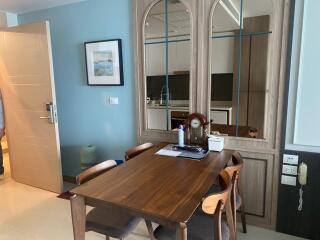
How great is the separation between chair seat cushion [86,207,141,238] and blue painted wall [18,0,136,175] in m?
1.20

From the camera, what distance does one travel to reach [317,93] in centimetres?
187

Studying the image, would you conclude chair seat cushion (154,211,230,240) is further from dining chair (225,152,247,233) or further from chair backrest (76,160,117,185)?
chair backrest (76,160,117,185)

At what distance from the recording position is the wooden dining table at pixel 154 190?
3.90 feet

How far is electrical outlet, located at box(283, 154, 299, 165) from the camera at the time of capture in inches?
79.0

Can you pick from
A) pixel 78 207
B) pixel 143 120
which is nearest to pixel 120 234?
pixel 78 207

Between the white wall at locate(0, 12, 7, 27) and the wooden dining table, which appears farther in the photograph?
the white wall at locate(0, 12, 7, 27)

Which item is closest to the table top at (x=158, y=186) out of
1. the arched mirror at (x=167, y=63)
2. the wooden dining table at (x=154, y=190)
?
the wooden dining table at (x=154, y=190)

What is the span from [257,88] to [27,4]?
2.74 m

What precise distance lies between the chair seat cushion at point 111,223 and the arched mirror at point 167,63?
1108 millimetres

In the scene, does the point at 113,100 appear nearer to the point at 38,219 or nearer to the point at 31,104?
the point at 31,104

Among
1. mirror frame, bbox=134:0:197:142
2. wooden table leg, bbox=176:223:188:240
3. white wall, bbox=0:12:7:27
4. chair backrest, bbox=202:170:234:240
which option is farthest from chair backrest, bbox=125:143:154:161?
white wall, bbox=0:12:7:27

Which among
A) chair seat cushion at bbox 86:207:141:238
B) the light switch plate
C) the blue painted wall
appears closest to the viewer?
chair seat cushion at bbox 86:207:141:238

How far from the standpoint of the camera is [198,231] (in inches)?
57.9

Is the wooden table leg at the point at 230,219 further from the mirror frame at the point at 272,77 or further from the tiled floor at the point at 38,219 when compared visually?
the mirror frame at the point at 272,77
